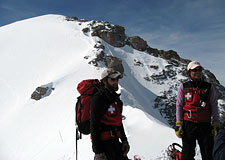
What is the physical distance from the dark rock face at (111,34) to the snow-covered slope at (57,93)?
5.34 ft

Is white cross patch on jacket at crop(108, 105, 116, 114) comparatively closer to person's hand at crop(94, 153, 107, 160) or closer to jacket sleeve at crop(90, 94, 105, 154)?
jacket sleeve at crop(90, 94, 105, 154)

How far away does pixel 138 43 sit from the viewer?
119 ft

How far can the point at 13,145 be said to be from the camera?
43.1ft

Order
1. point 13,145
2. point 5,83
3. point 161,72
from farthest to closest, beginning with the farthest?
point 161,72 < point 5,83 < point 13,145

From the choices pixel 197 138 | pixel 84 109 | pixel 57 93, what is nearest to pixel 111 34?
pixel 57 93

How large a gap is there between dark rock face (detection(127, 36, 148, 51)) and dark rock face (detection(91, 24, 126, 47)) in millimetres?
1741

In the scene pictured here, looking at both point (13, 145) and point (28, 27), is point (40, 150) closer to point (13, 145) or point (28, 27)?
point (13, 145)

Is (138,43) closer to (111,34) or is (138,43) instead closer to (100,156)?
(111,34)

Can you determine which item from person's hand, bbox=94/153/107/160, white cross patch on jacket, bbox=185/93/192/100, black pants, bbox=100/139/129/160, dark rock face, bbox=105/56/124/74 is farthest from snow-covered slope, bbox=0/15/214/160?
person's hand, bbox=94/153/107/160

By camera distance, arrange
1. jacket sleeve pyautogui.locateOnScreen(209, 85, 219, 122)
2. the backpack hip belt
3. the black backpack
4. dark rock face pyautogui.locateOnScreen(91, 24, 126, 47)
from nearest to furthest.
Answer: the backpack hip belt
the black backpack
jacket sleeve pyautogui.locateOnScreen(209, 85, 219, 122)
dark rock face pyautogui.locateOnScreen(91, 24, 126, 47)

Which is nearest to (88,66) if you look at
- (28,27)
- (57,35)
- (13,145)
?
(13,145)

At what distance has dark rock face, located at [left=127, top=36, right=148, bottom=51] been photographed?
35.9 meters

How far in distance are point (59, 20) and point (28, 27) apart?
312 inches

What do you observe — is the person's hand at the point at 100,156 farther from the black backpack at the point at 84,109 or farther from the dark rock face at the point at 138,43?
the dark rock face at the point at 138,43
